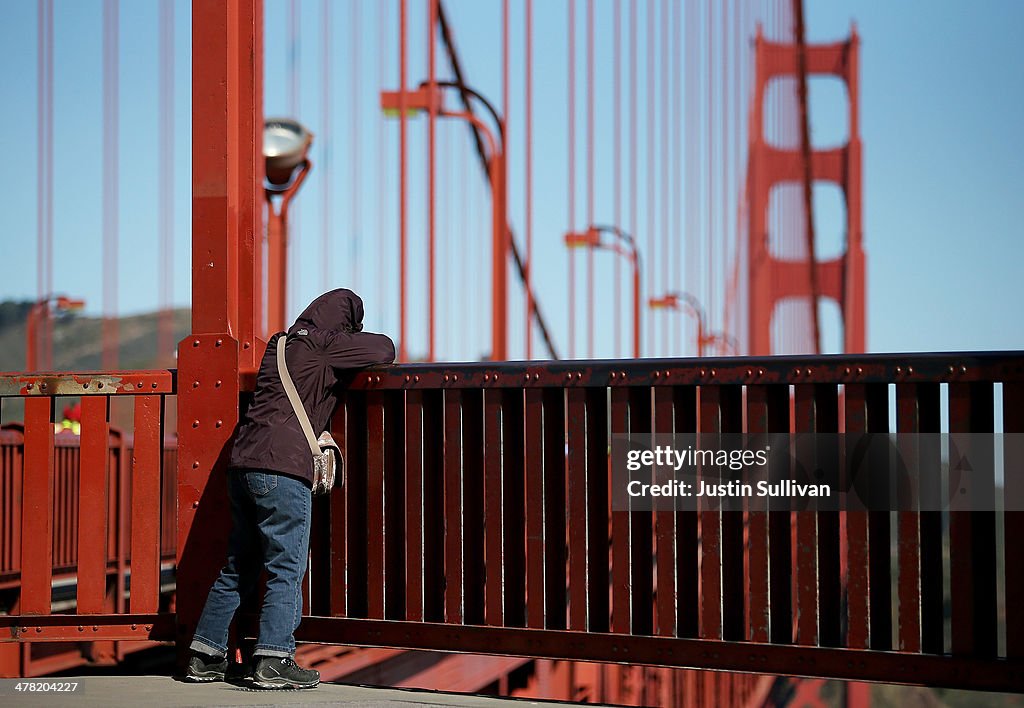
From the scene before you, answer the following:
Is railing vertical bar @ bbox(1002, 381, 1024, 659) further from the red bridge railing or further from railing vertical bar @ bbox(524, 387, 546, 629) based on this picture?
railing vertical bar @ bbox(524, 387, 546, 629)

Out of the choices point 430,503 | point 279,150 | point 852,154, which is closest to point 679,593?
point 430,503

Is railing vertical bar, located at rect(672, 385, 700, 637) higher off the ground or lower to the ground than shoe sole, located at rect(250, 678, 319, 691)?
higher

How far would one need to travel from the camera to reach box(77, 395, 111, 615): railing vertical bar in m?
4.83

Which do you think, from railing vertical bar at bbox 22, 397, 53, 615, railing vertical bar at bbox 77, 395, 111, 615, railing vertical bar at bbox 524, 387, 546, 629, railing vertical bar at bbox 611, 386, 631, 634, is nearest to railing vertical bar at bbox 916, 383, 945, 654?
railing vertical bar at bbox 611, 386, 631, 634

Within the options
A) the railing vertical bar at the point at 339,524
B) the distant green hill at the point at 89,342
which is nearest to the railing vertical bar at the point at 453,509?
the railing vertical bar at the point at 339,524

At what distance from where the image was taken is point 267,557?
14.3ft

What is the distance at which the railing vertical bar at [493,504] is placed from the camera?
4469 millimetres

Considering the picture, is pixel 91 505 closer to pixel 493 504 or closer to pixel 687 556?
pixel 493 504

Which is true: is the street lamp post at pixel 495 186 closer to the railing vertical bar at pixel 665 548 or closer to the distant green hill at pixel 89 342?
the railing vertical bar at pixel 665 548

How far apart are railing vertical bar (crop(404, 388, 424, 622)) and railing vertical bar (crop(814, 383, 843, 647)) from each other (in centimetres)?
133

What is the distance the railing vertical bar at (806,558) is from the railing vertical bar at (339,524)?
1.55m

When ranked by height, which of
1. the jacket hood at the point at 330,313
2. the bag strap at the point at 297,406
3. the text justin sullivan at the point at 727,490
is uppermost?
the jacket hood at the point at 330,313

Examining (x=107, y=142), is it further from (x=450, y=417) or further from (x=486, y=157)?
(x=450, y=417)

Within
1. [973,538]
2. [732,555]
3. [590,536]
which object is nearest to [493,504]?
[590,536]
